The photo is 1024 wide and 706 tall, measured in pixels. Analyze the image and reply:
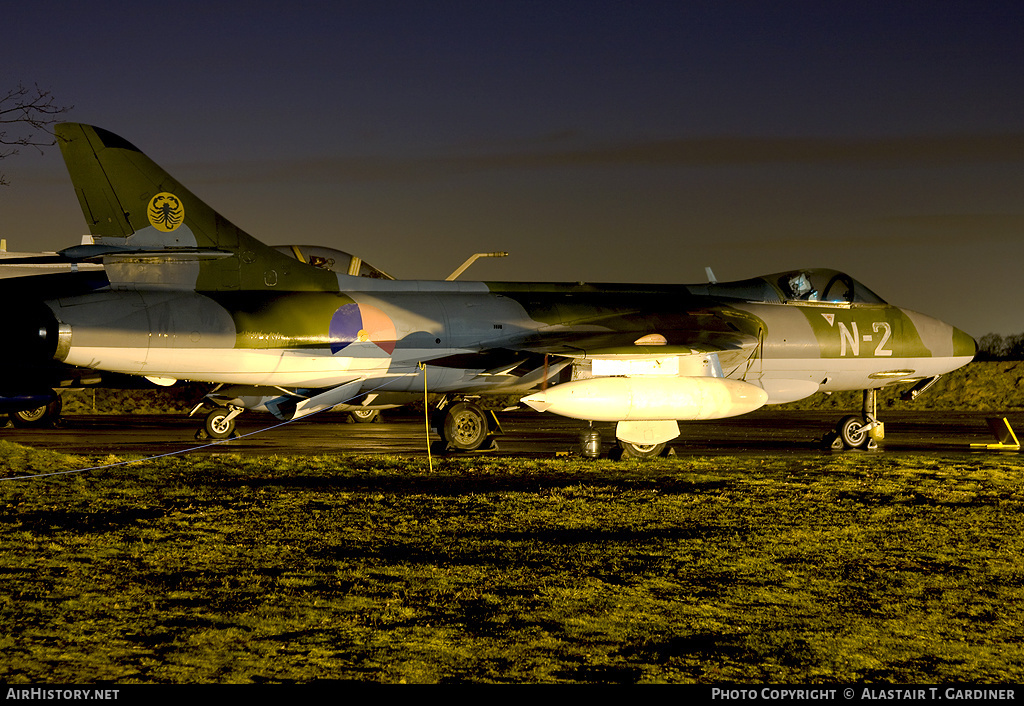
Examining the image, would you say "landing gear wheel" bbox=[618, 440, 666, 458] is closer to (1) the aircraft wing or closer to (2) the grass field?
(1) the aircraft wing

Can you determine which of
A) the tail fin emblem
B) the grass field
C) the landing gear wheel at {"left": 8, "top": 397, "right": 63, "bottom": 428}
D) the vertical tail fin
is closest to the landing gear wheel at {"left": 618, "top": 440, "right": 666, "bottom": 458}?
the grass field

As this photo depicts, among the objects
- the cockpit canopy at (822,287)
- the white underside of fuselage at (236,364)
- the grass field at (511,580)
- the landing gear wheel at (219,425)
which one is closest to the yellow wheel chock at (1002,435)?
the cockpit canopy at (822,287)

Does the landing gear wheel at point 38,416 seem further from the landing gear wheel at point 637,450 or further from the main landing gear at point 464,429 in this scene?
the landing gear wheel at point 637,450

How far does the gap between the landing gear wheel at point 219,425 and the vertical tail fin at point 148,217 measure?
5282 mm

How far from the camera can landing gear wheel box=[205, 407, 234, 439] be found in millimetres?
19062

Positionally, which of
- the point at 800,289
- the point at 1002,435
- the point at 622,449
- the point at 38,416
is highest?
the point at 800,289

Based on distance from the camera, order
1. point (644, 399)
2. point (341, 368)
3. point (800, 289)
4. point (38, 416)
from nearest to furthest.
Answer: point (644, 399) → point (341, 368) → point (800, 289) → point (38, 416)

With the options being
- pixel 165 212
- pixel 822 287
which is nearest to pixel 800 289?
pixel 822 287

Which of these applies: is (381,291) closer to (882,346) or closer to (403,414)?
(882,346)

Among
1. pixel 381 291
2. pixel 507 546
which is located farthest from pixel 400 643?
pixel 381 291

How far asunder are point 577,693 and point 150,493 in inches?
287

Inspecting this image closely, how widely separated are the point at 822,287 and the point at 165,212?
11.3 meters

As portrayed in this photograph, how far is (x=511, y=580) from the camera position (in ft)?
21.1

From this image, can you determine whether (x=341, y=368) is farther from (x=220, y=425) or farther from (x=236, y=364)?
(x=220, y=425)
